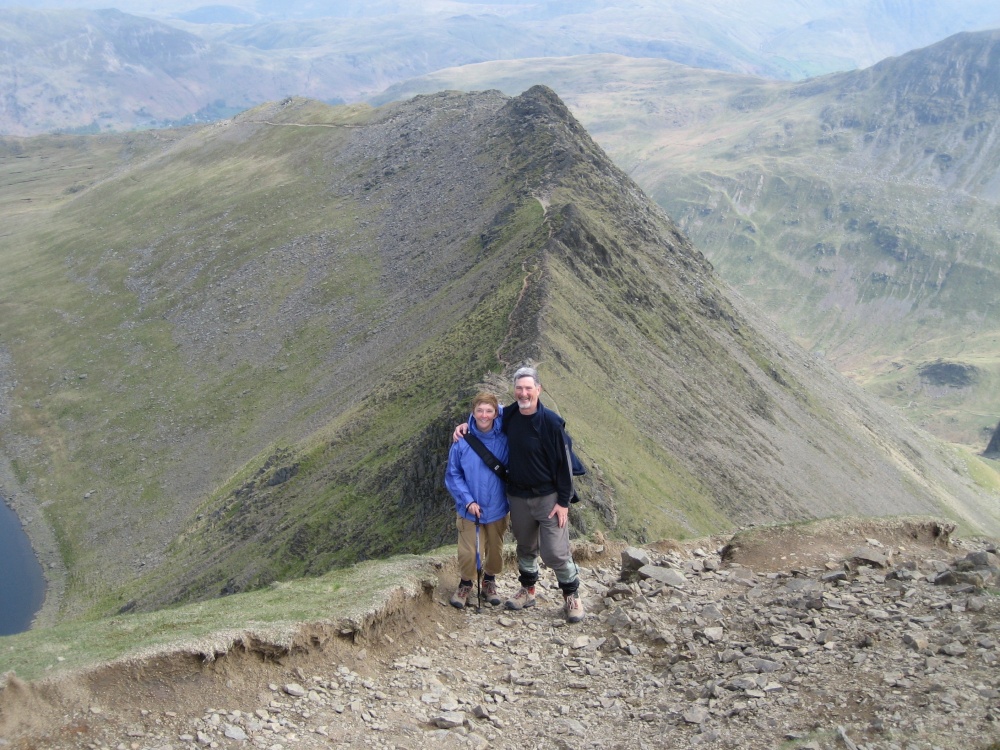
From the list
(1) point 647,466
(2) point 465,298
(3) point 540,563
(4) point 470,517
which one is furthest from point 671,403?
(4) point 470,517

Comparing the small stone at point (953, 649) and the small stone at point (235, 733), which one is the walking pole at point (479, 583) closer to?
the small stone at point (235, 733)

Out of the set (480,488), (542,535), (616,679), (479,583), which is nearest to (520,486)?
(480,488)

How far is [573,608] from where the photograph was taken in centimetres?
1861

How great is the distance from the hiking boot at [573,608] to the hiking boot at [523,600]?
0.91 metres

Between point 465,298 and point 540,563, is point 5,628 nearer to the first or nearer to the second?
point 465,298

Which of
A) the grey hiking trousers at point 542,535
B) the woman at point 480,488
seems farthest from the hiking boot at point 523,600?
the woman at point 480,488

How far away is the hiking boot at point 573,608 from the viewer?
18.5 m

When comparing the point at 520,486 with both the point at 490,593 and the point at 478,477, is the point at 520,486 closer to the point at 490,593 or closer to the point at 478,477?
the point at 478,477

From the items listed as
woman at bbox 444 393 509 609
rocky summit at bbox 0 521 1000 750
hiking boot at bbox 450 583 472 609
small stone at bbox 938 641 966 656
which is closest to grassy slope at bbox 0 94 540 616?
hiking boot at bbox 450 583 472 609

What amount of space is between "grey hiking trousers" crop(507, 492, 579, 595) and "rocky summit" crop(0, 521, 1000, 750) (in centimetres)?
128

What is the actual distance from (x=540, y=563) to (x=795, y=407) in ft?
254

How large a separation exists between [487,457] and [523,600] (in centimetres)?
410

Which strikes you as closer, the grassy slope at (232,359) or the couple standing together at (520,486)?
the couple standing together at (520,486)

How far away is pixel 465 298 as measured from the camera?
79.4 metres
